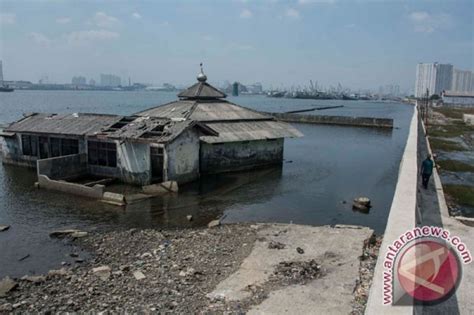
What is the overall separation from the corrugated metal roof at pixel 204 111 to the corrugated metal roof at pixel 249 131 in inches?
43.5

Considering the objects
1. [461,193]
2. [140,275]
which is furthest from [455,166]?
[140,275]

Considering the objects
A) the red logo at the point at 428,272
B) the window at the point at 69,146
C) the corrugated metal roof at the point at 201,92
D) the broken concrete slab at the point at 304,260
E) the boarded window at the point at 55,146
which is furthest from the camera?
the corrugated metal roof at the point at 201,92

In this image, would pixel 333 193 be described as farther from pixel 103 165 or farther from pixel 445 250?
pixel 103 165

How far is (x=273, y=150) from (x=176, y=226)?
18914 mm

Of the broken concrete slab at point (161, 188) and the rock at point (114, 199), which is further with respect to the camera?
the broken concrete slab at point (161, 188)

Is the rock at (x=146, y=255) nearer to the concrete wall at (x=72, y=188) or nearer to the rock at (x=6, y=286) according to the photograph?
the rock at (x=6, y=286)

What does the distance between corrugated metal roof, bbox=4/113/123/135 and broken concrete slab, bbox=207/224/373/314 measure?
59.3 ft

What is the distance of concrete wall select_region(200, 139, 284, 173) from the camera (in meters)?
32.7

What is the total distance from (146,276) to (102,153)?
18454 millimetres

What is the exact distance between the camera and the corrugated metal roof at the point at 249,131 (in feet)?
108

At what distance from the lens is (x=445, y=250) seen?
13312 millimetres

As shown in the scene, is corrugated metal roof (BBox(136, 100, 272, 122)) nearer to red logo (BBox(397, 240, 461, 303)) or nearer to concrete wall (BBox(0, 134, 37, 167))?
concrete wall (BBox(0, 134, 37, 167))

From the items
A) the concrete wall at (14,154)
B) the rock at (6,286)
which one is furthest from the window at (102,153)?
the rock at (6,286)

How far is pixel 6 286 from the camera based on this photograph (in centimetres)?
1321
